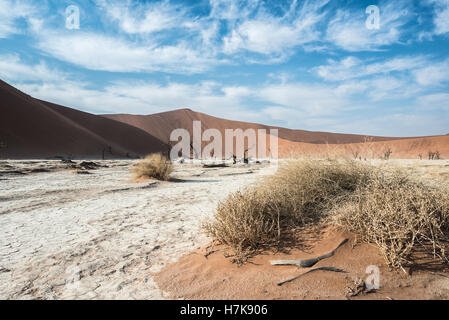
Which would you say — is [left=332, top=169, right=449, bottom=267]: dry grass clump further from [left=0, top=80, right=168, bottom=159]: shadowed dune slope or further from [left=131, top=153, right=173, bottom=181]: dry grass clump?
[left=0, top=80, right=168, bottom=159]: shadowed dune slope

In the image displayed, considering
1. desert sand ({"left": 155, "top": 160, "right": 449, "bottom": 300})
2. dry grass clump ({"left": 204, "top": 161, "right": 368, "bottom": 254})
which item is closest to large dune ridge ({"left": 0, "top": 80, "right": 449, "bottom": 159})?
dry grass clump ({"left": 204, "top": 161, "right": 368, "bottom": 254})

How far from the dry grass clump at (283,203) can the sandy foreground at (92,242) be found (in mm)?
733

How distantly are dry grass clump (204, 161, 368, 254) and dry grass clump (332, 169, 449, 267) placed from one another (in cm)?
42

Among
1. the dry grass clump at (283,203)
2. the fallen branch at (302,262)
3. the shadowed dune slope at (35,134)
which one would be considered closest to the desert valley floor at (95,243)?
the fallen branch at (302,262)

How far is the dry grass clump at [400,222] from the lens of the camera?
7.54 ft

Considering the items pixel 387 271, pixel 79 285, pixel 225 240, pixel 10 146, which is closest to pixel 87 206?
pixel 79 285

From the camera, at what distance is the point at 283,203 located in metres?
3.44

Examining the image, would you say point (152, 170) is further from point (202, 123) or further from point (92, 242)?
point (202, 123)

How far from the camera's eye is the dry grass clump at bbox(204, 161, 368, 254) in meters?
2.85

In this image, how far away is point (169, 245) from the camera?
11.2 ft

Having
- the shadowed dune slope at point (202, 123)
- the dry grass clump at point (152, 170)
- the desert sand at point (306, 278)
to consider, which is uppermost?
the shadowed dune slope at point (202, 123)

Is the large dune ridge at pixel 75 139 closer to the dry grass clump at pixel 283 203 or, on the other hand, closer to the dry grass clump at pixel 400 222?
the dry grass clump at pixel 283 203
